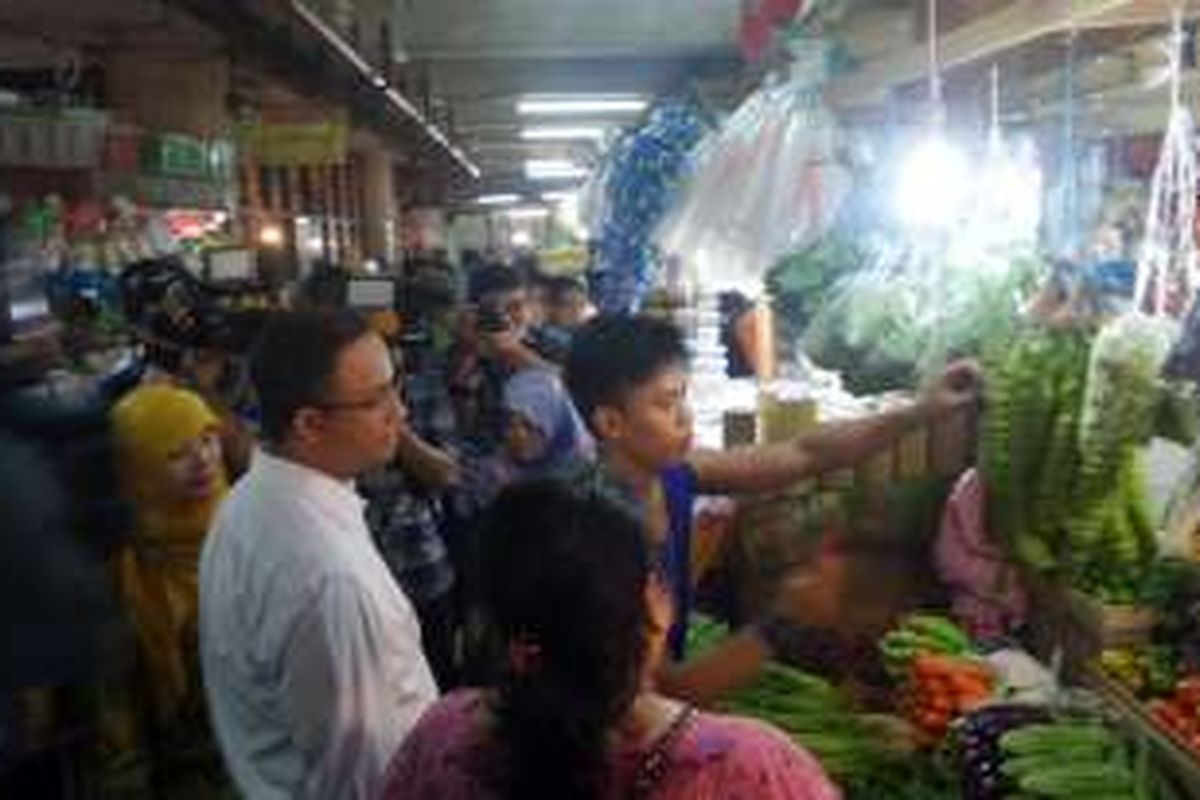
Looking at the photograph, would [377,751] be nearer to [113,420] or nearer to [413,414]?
[113,420]

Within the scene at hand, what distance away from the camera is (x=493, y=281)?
6.23 metres

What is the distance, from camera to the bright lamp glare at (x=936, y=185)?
3.62 meters

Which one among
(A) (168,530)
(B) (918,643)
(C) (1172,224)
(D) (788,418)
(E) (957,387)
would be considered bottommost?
(B) (918,643)

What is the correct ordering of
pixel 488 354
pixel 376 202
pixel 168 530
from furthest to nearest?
pixel 376 202 < pixel 488 354 < pixel 168 530

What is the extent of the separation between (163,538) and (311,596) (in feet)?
7.07

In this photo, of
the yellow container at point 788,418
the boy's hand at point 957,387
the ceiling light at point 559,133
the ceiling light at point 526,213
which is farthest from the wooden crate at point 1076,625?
the ceiling light at point 526,213

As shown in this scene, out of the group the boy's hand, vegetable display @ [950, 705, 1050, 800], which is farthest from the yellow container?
the boy's hand

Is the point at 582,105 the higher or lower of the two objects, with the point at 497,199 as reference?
higher

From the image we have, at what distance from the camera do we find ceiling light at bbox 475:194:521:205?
36.0 m

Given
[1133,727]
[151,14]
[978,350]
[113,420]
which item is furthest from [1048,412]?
[151,14]

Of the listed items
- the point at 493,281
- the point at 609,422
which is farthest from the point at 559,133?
the point at 609,422

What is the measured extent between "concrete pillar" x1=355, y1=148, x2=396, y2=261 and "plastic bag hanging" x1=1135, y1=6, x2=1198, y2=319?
1900 centimetres

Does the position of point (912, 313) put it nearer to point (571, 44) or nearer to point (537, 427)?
point (537, 427)

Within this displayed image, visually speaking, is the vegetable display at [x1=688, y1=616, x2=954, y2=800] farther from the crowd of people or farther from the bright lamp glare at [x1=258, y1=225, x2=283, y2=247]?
the bright lamp glare at [x1=258, y1=225, x2=283, y2=247]
